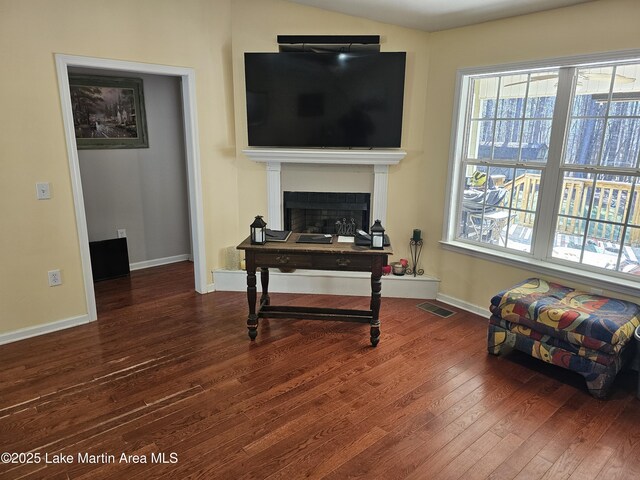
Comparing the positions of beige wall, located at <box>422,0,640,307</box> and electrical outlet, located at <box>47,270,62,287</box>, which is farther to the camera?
electrical outlet, located at <box>47,270,62,287</box>

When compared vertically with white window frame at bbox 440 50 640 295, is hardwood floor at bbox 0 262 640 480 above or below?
below

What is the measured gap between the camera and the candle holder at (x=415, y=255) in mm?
4346

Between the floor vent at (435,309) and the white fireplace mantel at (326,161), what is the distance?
93 centimetres

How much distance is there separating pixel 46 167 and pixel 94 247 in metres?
1.53

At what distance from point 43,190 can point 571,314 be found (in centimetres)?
395

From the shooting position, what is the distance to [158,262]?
5277mm

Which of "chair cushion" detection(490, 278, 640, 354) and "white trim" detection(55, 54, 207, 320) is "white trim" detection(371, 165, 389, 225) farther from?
"white trim" detection(55, 54, 207, 320)

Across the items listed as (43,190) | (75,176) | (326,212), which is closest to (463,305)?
(326,212)

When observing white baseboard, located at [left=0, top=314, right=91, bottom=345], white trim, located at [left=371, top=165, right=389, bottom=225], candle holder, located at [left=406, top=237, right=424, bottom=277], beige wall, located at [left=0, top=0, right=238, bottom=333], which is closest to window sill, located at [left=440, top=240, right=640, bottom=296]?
candle holder, located at [left=406, top=237, right=424, bottom=277]

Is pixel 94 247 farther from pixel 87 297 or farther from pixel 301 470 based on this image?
pixel 301 470

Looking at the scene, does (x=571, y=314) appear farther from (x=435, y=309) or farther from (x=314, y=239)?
(x=314, y=239)

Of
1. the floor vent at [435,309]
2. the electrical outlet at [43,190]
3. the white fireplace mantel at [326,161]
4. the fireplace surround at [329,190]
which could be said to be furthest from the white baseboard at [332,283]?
the electrical outlet at [43,190]

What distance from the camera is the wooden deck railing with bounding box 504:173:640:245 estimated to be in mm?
3041

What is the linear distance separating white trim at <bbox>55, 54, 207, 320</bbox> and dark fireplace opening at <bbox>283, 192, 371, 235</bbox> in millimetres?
917
